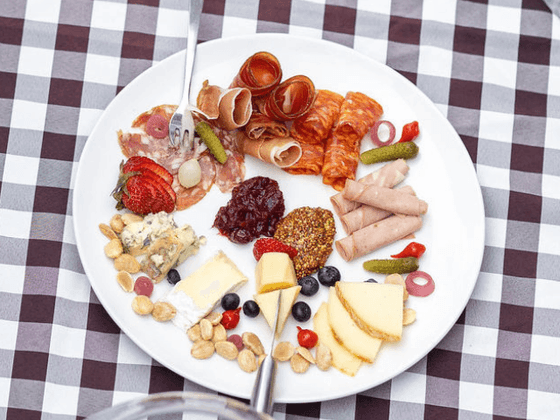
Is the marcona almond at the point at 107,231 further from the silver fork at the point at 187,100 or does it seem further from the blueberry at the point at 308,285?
the blueberry at the point at 308,285

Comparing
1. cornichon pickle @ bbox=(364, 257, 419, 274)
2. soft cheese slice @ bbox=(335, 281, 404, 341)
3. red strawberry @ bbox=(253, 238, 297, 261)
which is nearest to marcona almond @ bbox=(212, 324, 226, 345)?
red strawberry @ bbox=(253, 238, 297, 261)

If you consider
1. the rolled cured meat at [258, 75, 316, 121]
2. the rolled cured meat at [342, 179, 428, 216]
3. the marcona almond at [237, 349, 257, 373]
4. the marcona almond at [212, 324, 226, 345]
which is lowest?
the marcona almond at [237, 349, 257, 373]

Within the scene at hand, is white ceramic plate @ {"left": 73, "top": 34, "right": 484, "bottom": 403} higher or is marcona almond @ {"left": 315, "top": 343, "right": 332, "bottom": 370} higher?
white ceramic plate @ {"left": 73, "top": 34, "right": 484, "bottom": 403}

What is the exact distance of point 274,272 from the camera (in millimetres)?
2141

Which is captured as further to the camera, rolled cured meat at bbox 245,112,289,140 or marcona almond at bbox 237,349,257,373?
rolled cured meat at bbox 245,112,289,140

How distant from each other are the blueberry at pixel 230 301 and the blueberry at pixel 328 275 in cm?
29

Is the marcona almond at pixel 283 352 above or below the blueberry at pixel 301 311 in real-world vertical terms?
below

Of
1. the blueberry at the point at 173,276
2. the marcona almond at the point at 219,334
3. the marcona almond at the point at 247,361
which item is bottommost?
the marcona almond at the point at 247,361

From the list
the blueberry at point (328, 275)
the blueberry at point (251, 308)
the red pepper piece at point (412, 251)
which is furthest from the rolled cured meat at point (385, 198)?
the blueberry at point (251, 308)

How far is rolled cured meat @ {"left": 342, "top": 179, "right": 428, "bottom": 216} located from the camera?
221 cm

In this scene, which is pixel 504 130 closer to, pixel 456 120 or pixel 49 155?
pixel 456 120

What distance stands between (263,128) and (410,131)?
1.64 feet

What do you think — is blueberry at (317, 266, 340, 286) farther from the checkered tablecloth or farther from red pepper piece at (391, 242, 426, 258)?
the checkered tablecloth

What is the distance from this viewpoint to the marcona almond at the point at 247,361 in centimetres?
213
